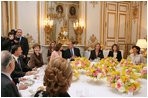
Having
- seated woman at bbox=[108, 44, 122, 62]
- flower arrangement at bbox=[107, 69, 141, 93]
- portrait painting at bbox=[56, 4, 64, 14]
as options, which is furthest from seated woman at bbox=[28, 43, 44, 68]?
portrait painting at bbox=[56, 4, 64, 14]

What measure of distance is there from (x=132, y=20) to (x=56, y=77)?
7227 mm

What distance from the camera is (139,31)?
6.86 meters

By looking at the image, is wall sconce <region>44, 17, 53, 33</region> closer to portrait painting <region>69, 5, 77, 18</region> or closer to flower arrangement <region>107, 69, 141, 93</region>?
portrait painting <region>69, 5, 77, 18</region>

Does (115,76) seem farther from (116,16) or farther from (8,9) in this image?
(116,16)

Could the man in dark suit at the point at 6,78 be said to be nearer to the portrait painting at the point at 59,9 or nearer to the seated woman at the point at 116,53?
the seated woman at the point at 116,53

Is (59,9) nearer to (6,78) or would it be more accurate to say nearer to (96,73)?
(96,73)

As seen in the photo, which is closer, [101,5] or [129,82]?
[129,82]

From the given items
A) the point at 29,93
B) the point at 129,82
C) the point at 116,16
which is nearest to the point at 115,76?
the point at 129,82

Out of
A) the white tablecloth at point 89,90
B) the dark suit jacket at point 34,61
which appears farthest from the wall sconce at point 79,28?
the white tablecloth at point 89,90

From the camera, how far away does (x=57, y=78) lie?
1.08m

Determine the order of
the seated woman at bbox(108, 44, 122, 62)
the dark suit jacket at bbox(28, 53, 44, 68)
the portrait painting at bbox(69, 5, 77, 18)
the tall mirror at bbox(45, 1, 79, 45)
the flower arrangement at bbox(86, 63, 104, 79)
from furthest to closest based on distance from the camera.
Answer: the portrait painting at bbox(69, 5, 77, 18) → the tall mirror at bbox(45, 1, 79, 45) → the seated woman at bbox(108, 44, 122, 62) → the dark suit jacket at bbox(28, 53, 44, 68) → the flower arrangement at bbox(86, 63, 104, 79)

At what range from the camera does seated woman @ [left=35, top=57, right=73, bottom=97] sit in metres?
1.08

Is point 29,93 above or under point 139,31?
under

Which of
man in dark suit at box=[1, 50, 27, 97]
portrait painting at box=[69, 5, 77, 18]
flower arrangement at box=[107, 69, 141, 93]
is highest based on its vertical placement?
portrait painting at box=[69, 5, 77, 18]
